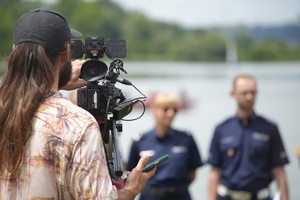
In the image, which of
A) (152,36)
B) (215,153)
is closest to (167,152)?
(215,153)

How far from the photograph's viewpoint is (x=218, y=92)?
946cm

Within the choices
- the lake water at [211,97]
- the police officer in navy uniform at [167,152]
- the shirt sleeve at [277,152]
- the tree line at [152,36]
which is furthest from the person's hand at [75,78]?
the tree line at [152,36]

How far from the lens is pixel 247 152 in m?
4.50

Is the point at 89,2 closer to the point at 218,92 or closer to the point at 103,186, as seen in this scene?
the point at 218,92

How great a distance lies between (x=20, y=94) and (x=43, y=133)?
15cm

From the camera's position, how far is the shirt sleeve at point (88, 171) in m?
1.69

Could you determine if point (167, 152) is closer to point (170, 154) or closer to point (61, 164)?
point (170, 154)

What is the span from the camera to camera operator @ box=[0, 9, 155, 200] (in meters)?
1.69

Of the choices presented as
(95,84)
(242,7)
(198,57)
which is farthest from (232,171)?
(198,57)

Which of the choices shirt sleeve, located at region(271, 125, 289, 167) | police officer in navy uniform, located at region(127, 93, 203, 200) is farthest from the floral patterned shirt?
shirt sleeve, located at region(271, 125, 289, 167)

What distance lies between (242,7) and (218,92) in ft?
Answer: 5.67

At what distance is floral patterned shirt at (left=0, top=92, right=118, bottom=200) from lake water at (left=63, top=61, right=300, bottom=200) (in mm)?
6158

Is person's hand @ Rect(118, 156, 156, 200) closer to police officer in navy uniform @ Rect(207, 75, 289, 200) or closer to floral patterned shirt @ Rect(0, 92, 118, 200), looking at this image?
floral patterned shirt @ Rect(0, 92, 118, 200)

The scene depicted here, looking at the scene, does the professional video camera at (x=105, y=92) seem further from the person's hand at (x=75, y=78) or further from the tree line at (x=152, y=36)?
the tree line at (x=152, y=36)
